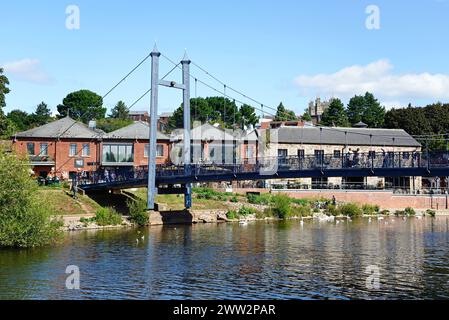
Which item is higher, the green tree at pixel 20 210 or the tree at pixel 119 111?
the tree at pixel 119 111

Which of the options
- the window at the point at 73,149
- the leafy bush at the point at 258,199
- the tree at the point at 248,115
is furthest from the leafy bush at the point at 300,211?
the tree at the point at 248,115

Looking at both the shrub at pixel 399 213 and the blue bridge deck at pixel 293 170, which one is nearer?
the blue bridge deck at pixel 293 170

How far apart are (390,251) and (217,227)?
20.1 meters

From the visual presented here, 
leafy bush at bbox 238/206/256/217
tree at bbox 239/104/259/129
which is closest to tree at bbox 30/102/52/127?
tree at bbox 239/104/259/129

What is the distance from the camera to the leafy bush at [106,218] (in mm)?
57812

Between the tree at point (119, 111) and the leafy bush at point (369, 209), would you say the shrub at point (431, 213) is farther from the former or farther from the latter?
the tree at point (119, 111)

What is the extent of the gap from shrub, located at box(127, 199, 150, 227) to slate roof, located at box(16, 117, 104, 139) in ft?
67.9

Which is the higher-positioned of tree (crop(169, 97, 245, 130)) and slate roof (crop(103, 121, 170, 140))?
tree (crop(169, 97, 245, 130))

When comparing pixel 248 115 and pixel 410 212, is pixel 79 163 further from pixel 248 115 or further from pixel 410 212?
pixel 248 115

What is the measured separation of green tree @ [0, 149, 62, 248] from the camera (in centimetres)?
4234

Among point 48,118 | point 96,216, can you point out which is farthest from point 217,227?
point 48,118

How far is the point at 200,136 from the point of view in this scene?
8906 centimetres

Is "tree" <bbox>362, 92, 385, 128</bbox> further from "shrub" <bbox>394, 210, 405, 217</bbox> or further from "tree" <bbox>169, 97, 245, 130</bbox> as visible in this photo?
"shrub" <bbox>394, 210, 405, 217</bbox>

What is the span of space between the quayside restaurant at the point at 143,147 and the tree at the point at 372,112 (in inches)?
1987
